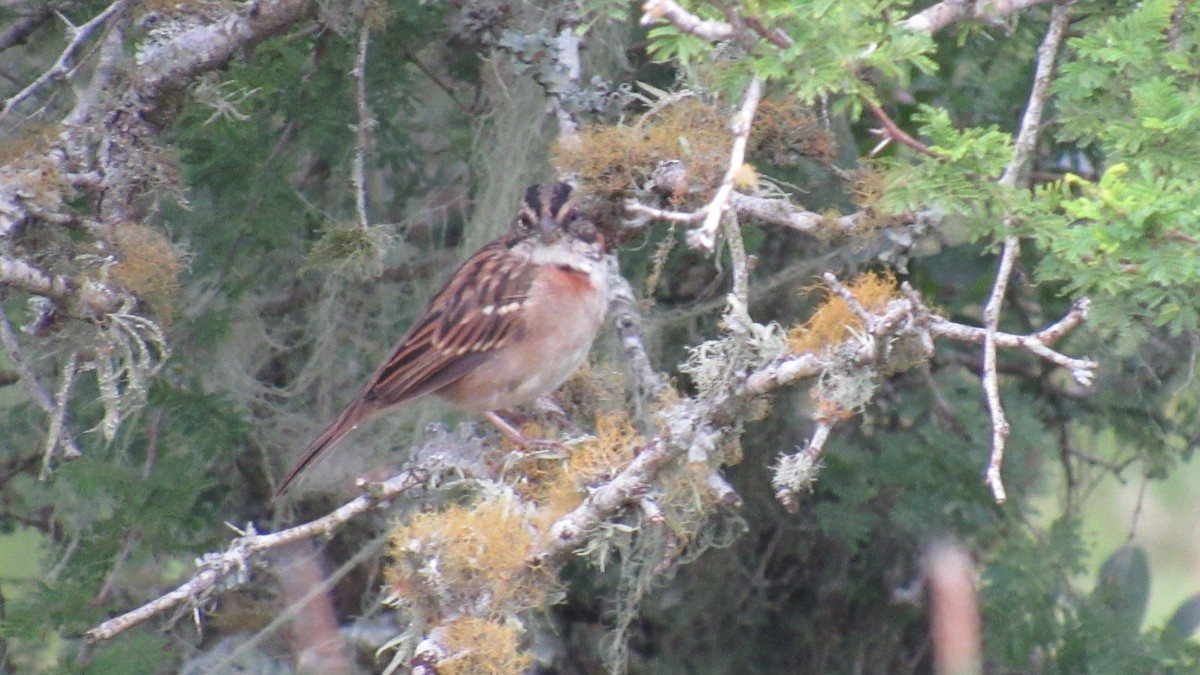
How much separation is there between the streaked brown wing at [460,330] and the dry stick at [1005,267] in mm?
1715

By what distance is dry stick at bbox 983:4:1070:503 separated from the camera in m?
2.51

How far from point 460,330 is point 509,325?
0.15 meters

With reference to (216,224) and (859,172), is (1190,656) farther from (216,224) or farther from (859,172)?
(216,224)

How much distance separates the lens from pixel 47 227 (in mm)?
3340

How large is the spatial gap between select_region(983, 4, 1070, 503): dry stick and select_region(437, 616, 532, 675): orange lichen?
94 cm

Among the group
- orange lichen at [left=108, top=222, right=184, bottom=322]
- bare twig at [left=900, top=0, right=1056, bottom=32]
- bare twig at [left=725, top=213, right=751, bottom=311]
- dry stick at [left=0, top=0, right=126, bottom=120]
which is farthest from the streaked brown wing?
bare twig at [left=900, top=0, right=1056, bottom=32]

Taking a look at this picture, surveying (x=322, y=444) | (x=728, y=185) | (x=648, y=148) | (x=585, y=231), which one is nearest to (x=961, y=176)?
(x=728, y=185)

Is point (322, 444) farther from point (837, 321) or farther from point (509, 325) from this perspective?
point (837, 321)

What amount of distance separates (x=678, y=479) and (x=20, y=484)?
2.95 meters

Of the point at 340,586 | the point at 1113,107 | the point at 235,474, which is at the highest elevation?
the point at 1113,107

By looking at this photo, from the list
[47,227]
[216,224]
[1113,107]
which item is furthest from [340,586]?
[1113,107]

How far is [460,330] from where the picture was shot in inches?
172

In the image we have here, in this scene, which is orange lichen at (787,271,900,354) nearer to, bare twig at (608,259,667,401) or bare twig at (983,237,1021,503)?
bare twig at (983,237,1021,503)

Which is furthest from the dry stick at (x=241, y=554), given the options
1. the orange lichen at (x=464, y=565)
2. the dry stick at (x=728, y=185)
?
the dry stick at (x=728, y=185)
